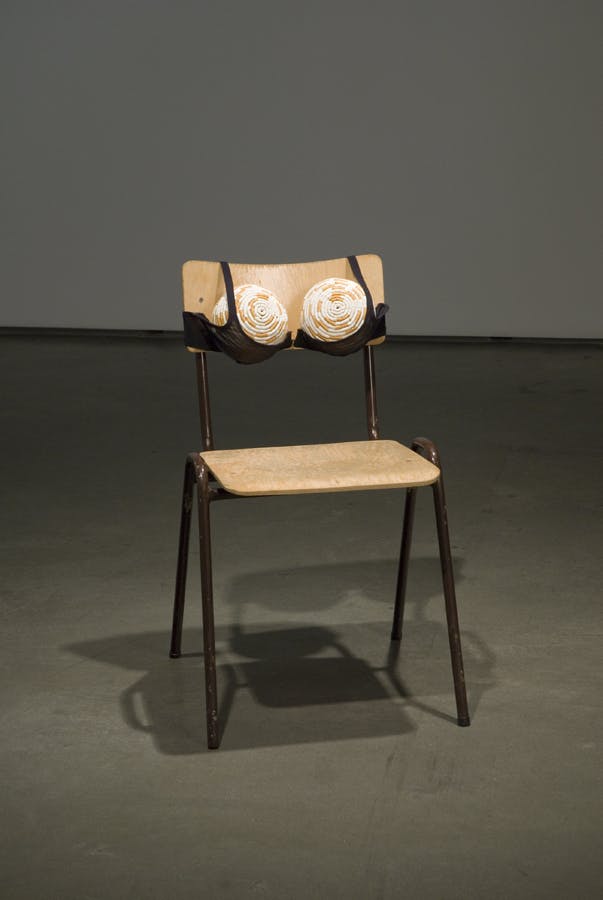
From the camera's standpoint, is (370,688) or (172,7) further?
(172,7)

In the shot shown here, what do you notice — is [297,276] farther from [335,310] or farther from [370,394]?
[370,394]

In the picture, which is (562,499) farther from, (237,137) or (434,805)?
(237,137)

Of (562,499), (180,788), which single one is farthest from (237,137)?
(180,788)

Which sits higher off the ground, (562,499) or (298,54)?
(298,54)

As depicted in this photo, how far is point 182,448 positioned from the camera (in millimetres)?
4258

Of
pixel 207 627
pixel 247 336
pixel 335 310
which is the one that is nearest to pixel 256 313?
pixel 247 336

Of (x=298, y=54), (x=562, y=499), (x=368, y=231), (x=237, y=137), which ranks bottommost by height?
(x=562, y=499)

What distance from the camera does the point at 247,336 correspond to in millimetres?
2395

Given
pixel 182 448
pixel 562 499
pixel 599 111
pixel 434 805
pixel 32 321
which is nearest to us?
pixel 434 805

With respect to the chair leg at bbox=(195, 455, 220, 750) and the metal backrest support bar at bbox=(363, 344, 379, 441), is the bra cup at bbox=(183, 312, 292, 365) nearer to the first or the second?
the metal backrest support bar at bbox=(363, 344, 379, 441)

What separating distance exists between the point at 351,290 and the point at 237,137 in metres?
4.59

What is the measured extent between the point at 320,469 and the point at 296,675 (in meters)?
0.49

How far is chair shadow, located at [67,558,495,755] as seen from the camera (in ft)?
7.18

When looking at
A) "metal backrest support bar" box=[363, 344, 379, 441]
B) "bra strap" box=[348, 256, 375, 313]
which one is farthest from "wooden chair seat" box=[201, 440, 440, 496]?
"bra strap" box=[348, 256, 375, 313]
